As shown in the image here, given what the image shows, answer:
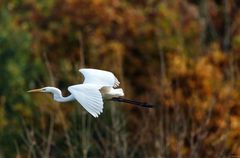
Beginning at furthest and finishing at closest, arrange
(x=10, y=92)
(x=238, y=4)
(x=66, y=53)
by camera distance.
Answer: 1. (x=238, y=4)
2. (x=66, y=53)
3. (x=10, y=92)

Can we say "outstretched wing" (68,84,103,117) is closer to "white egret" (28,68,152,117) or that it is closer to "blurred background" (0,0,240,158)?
"white egret" (28,68,152,117)

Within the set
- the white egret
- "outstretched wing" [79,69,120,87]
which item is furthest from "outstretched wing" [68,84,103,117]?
"outstretched wing" [79,69,120,87]

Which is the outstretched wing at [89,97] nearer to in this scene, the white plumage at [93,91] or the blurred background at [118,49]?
the white plumage at [93,91]

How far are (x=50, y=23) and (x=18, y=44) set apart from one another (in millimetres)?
2271

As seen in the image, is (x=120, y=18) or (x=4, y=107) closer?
(x=4, y=107)

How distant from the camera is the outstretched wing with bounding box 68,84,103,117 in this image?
1108 cm

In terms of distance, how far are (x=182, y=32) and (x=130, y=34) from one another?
59.1 inches

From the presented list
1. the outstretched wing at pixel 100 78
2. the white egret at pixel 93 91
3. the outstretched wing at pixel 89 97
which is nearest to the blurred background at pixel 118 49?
Result: the outstretched wing at pixel 100 78

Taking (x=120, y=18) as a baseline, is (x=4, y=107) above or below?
below

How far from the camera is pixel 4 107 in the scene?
25.3 meters

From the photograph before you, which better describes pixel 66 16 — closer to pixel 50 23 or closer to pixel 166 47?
pixel 50 23

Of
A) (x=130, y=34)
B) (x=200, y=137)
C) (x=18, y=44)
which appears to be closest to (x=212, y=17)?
(x=130, y=34)

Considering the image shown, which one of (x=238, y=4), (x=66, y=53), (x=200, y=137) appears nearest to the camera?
(x=200, y=137)

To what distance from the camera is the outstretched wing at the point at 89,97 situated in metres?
11.1
